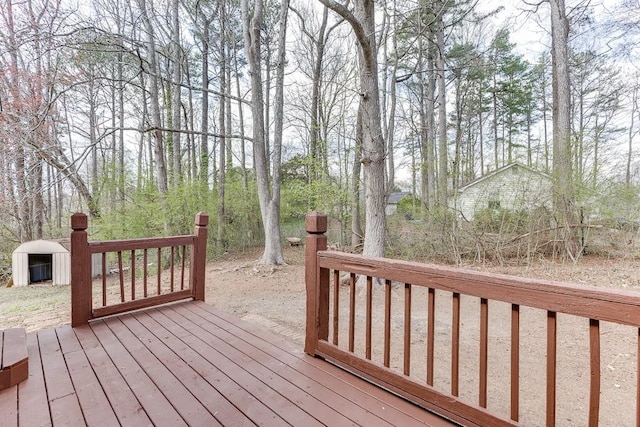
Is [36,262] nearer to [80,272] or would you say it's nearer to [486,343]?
[80,272]

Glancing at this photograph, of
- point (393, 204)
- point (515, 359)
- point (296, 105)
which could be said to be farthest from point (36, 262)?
point (393, 204)

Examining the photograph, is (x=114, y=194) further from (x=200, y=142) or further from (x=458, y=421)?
(x=458, y=421)

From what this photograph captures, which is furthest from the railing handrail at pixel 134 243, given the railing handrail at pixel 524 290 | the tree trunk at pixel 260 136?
the tree trunk at pixel 260 136

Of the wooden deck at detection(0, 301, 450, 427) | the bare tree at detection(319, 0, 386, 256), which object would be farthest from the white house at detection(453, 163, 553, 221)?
the wooden deck at detection(0, 301, 450, 427)

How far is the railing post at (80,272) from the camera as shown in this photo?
2559 mm

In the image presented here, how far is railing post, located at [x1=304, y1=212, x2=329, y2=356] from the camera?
2.11m

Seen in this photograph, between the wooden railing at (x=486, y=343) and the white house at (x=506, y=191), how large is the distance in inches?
119

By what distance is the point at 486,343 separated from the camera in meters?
1.35

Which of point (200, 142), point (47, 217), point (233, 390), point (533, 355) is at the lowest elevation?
point (533, 355)

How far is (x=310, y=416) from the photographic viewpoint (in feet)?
4.96

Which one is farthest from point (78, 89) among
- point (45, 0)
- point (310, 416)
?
point (310, 416)

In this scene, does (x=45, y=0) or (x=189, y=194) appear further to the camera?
(x=189, y=194)

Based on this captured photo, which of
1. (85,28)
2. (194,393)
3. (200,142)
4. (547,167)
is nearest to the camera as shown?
(194,393)

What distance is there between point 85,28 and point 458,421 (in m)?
6.49
